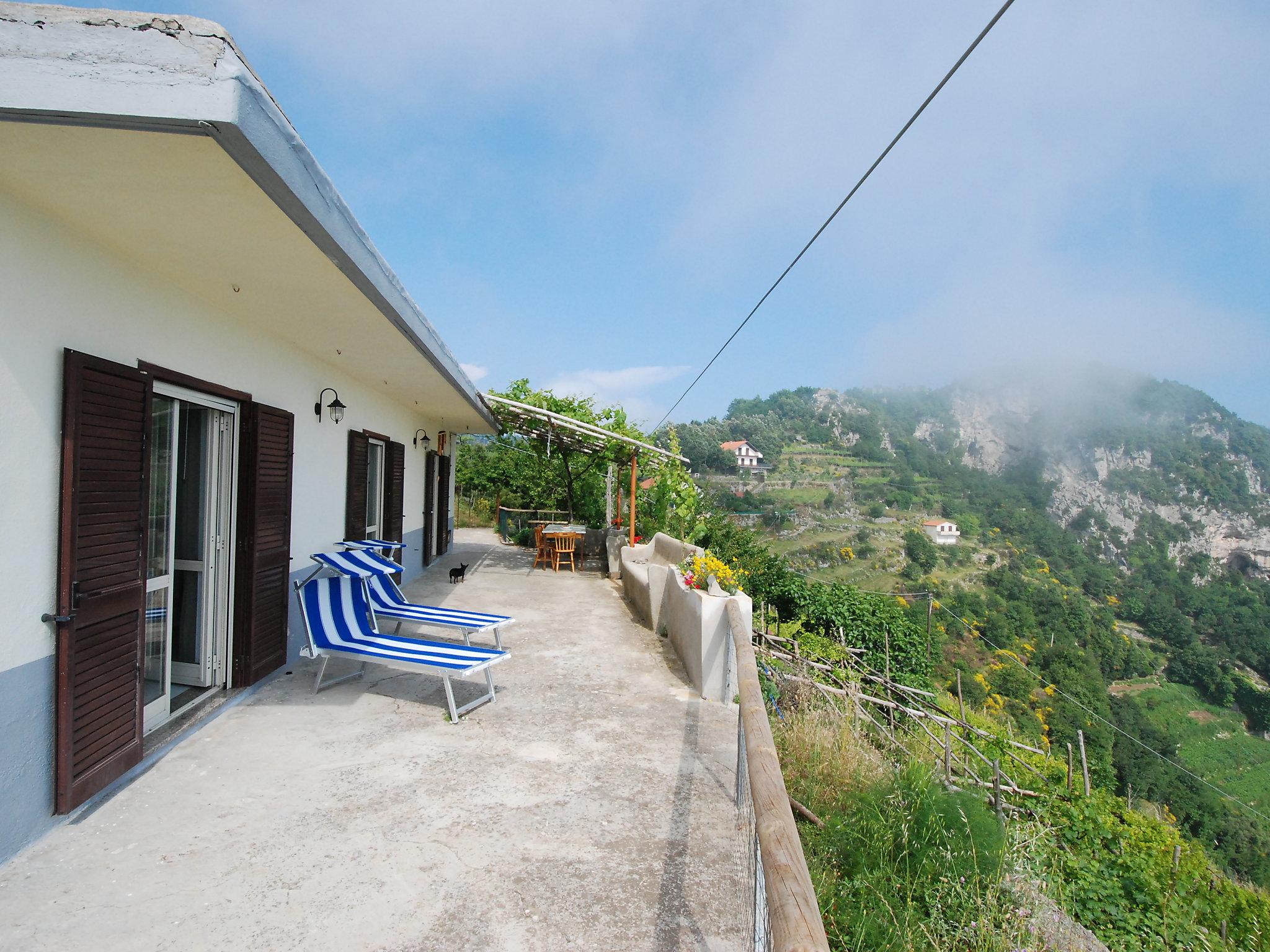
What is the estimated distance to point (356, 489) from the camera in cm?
639

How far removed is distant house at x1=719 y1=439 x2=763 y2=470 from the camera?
42.9 meters

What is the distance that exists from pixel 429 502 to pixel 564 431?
257 cm

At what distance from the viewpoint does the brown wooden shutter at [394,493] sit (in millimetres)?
7801

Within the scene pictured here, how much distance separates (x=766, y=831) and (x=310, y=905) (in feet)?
5.46

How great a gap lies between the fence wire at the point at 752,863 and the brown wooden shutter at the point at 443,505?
375 inches

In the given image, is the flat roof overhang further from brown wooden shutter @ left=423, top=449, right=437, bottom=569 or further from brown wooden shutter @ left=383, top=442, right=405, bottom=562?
brown wooden shutter @ left=423, top=449, right=437, bottom=569

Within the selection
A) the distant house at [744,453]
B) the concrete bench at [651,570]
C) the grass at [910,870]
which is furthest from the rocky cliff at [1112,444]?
the grass at [910,870]

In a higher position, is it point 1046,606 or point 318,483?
point 318,483

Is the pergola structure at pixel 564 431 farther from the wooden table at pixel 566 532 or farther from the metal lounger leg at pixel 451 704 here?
the metal lounger leg at pixel 451 704

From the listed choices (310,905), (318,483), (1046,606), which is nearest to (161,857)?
(310,905)

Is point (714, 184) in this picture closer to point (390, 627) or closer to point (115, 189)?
point (390, 627)

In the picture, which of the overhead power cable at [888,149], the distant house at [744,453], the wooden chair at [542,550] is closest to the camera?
the overhead power cable at [888,149]

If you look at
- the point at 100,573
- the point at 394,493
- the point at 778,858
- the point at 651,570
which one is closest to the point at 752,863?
the point at 778,858

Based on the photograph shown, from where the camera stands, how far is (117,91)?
1721 mm
